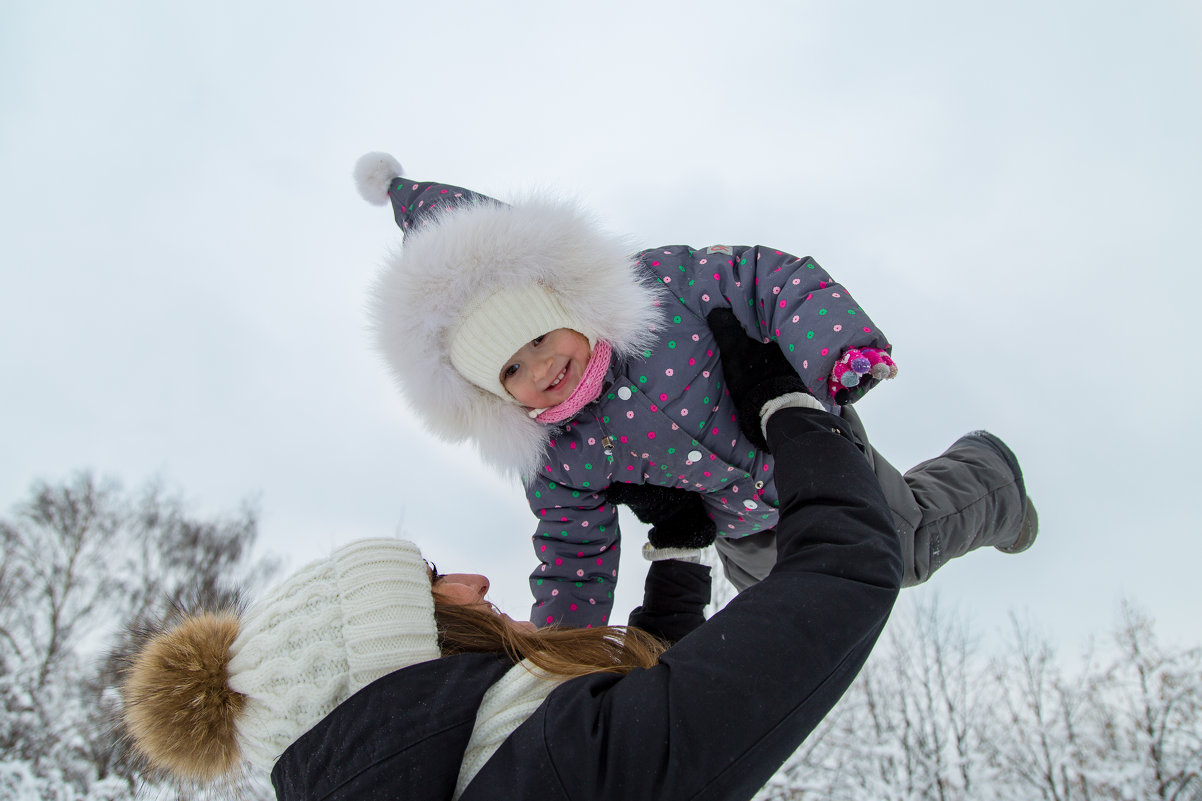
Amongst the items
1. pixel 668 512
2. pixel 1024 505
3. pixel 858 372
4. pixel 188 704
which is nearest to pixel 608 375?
pixel 668 512

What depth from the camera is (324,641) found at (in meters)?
1.09

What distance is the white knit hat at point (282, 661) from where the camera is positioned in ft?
3.53

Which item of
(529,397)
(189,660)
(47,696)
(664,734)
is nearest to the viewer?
(664,734)

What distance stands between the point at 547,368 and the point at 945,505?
1450mm

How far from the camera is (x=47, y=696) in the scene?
8.11 m

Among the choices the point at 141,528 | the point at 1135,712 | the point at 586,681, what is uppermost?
the point at 141,528

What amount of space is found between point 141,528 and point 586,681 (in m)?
11.9

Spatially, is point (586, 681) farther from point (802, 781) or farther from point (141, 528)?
point (141, 528)

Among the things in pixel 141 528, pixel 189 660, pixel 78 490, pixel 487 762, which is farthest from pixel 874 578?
pixel 78 490

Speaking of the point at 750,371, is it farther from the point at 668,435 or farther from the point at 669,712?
the point at 669,712

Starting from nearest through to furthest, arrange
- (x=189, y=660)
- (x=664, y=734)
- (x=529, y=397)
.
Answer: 1. (x=664, y=734)
2. (x=189, y=660)
3. (x=529, y=397)

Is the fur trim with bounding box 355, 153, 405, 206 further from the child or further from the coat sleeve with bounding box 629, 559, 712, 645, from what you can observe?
the coat sleeve with bounding box 629, 559, 712, 645

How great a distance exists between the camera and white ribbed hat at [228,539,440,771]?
42.1 inches

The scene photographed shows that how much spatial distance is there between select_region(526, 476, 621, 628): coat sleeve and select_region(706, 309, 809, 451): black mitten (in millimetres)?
671
